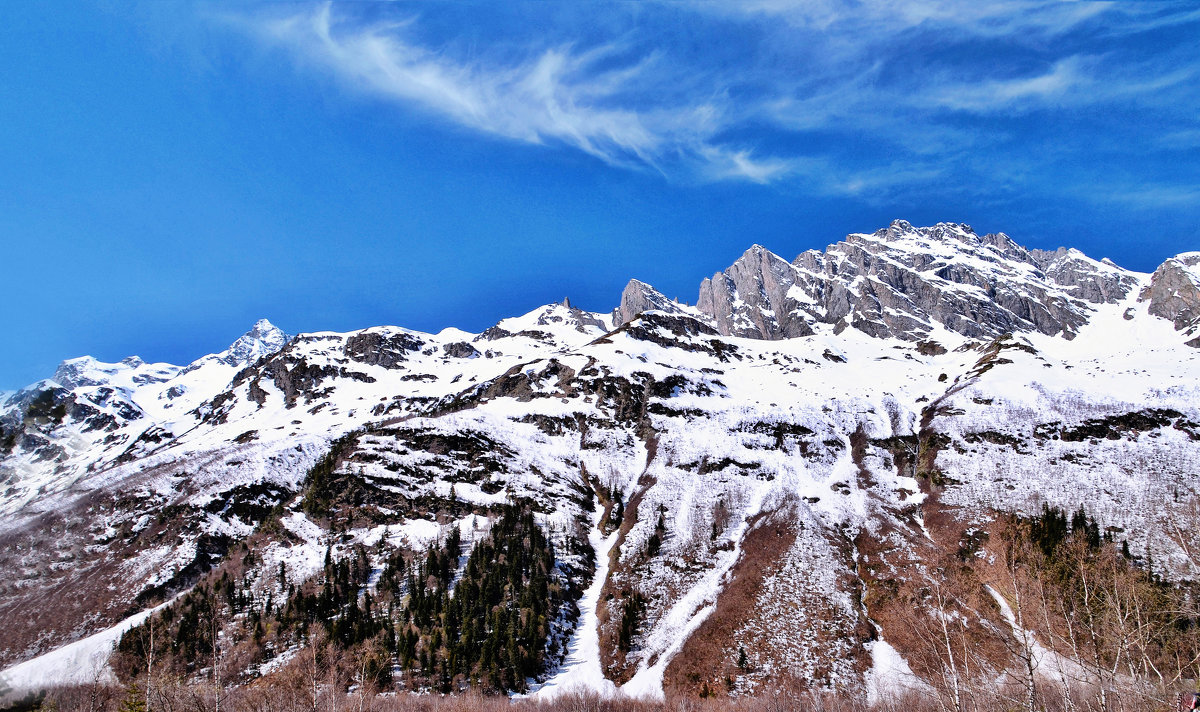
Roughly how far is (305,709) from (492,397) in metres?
124

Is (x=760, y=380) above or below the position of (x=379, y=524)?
above

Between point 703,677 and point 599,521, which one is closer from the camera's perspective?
point 703,677

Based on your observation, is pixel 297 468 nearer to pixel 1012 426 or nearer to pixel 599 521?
pixel 599 521

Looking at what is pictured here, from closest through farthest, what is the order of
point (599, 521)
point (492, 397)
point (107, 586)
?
point (107, 586) < point (599, 521) < point (492, 397)

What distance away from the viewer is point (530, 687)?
66875 millimetres

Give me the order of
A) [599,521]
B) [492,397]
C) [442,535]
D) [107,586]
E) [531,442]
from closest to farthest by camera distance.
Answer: [107,586] < [442,535] < [599,521] < [531,442] < [492,397]

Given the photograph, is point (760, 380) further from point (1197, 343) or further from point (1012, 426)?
point (1197, 343)

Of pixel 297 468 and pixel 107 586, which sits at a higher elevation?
pixel 297 468

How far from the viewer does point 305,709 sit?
47.1 m

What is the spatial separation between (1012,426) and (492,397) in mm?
129018

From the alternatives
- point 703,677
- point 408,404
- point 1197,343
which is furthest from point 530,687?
point 1197,343

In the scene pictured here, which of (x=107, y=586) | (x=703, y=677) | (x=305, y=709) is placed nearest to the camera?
(x=305, y=709)

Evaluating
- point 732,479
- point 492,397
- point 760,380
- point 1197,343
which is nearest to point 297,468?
point 492,397

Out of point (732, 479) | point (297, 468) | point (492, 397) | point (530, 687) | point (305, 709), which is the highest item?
point (492, 397)
